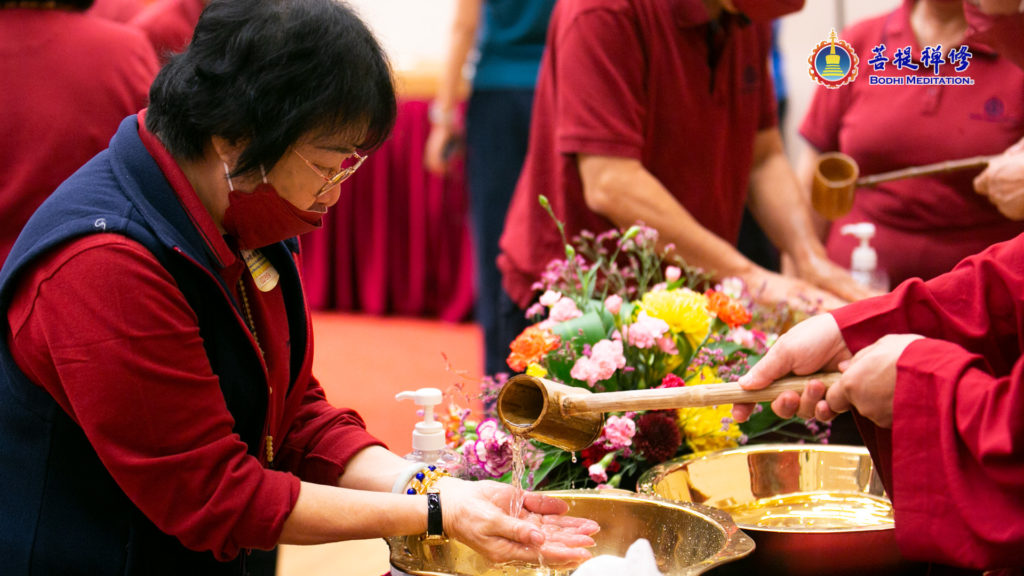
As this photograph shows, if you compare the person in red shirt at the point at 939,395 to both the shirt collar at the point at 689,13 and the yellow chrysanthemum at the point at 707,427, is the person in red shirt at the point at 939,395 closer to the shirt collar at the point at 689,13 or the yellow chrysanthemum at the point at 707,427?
the yellow chrysanthemum at the point at 707,427

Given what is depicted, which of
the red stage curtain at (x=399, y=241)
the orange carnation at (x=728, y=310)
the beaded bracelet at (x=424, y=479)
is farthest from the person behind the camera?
the red stage curtain at (x=399, y=241)

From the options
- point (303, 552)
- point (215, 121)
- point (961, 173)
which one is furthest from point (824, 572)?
point (303, 552)

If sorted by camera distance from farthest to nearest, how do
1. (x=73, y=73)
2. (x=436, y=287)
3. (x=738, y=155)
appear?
(x=436, y=287)
(x=738, y=155)
(x=73, y=73)

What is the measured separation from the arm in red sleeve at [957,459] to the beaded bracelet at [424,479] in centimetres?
49

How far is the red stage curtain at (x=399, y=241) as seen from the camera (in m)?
4.98

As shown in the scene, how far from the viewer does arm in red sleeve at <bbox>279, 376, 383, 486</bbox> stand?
1272mm

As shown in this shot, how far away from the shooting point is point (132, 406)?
977 millimetres

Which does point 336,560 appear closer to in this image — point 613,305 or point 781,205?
point 781,205

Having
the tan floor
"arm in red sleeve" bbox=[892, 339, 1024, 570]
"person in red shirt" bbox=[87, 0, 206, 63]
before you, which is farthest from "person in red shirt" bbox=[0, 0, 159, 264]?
"arm in red sleeve" bbox=[892, 339, 1024, 570]

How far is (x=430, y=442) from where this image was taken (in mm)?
1314

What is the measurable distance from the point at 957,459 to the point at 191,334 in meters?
0.73

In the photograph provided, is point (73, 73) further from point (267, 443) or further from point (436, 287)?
point (436, 287)

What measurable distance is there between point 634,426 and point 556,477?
130mm

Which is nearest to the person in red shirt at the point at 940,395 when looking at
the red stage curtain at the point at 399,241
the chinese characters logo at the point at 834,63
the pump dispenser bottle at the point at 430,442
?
the pump dispenser bottle at the point at 430,442
